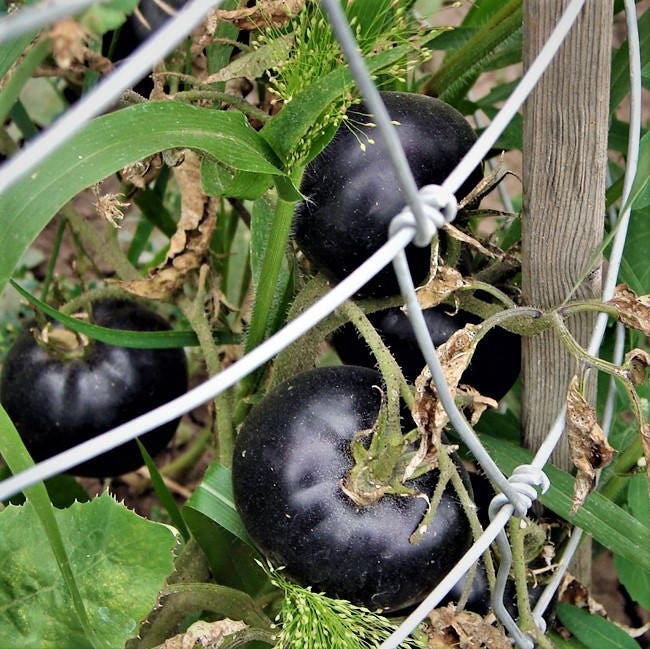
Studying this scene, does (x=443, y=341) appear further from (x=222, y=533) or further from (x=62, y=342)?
(x=62, y=342)

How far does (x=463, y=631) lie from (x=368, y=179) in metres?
0.45

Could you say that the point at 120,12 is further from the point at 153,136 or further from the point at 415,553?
the point at 415,553

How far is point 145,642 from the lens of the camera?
0.94 meters

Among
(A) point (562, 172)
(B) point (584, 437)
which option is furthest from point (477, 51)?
(B) point (584, 437)

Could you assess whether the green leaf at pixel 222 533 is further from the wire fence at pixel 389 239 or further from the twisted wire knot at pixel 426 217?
the twisted wire knot at pixel 426 217

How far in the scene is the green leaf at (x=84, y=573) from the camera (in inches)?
30.7

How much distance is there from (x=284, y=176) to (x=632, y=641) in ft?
2.26

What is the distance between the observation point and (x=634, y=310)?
2.51ft

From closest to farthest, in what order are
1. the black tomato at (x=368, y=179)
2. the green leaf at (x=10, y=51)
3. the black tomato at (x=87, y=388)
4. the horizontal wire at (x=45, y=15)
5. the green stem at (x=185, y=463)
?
1. the horizontal wire at (x=45, y=15)
2. the green leaf at (x=10, y=51)
3. the black tomato at (x=368, y=179)
4. the black tomato at (x=87, y=388)
5. the green stem at (x=185, y=463)

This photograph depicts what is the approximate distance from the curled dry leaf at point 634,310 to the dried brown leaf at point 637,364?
0.8 inches

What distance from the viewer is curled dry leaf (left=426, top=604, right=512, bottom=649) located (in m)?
0.81

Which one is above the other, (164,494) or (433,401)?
(433,401)

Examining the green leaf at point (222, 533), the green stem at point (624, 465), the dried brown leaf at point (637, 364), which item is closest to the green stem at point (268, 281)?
the green leaf at point (222, 533)

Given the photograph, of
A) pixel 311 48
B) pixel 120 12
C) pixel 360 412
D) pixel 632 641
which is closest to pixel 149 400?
pixel 360 412
